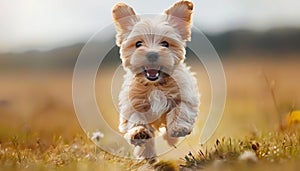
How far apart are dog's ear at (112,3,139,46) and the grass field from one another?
0.45m

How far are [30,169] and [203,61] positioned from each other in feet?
4.17

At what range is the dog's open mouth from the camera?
4.09 meters

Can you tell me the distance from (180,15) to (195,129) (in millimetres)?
712

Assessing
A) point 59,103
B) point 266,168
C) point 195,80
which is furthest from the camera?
point 59,103

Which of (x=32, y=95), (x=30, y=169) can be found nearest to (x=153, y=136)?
(x=30, y=169)

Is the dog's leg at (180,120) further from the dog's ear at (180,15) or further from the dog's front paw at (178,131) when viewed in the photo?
the dog's ear at (180,15)

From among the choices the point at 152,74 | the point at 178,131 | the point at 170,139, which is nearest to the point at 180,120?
the point at 178,131

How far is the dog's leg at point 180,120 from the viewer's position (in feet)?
13.5

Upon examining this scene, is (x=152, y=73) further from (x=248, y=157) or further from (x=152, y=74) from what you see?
(x=248, y=157)

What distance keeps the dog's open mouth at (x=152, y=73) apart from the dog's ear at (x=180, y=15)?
0.96 feet

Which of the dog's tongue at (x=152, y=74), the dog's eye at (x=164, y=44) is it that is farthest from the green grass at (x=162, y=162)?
the dog's eye at (x=164, y=44)

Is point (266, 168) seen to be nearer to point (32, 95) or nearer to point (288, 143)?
point (288, 143)

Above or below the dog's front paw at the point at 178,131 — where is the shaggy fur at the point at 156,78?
above

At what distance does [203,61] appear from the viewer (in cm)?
446
